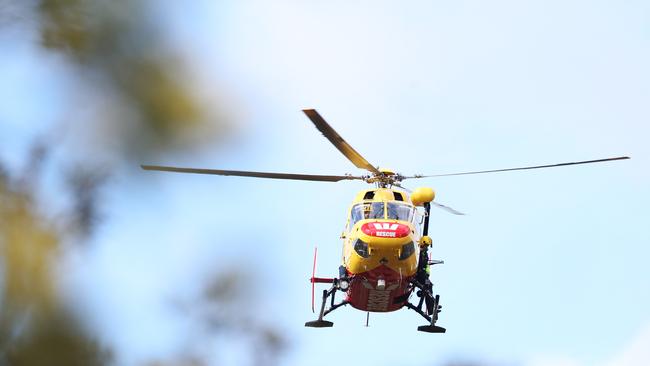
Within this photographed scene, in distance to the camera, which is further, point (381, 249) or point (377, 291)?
point (377, 291)

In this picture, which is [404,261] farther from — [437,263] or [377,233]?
[437,263]

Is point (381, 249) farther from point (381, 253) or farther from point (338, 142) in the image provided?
point (338, 142)

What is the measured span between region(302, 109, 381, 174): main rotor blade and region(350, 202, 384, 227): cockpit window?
4.20 ft

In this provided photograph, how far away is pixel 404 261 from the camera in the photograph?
24062 millimetres

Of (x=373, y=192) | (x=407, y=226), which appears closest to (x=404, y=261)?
(x=407, y=226)

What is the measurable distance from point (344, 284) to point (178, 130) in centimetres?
1626

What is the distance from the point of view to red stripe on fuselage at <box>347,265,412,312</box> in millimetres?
24281

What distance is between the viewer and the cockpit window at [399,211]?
2458cm

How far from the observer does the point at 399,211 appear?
81.1 feet

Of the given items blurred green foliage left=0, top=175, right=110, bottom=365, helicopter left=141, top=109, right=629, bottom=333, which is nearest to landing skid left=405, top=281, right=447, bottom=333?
helicopter left=141, top=109, right=629, bottom=333

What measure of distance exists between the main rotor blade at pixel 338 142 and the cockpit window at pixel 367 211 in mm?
1279

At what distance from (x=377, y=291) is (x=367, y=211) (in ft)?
7.00

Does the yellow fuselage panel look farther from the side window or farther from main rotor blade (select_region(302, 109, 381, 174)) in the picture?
main rotor blade (select_region(302, 109, 381, 174))

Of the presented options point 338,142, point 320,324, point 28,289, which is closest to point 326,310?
point 320,324
